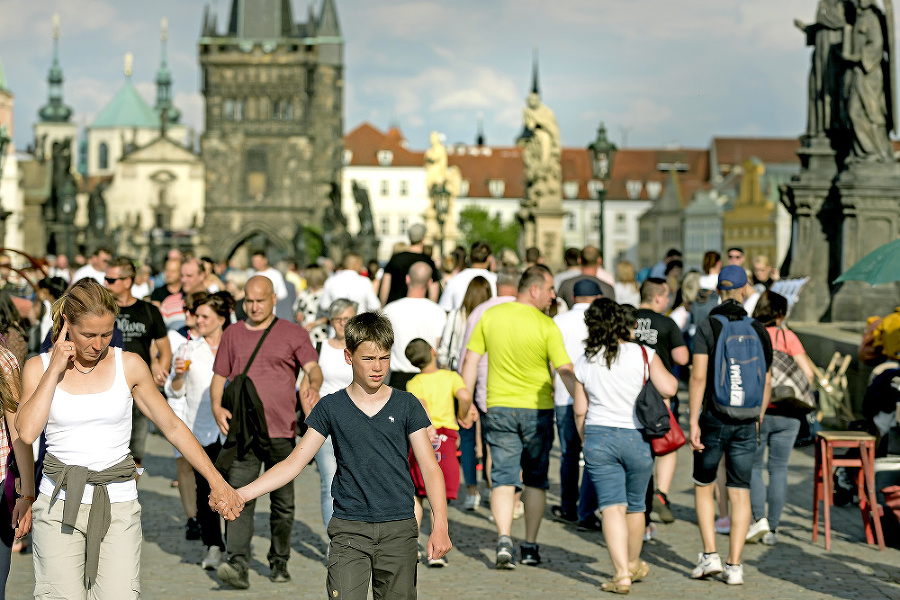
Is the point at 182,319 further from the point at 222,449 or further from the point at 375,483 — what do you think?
the point at 375,483

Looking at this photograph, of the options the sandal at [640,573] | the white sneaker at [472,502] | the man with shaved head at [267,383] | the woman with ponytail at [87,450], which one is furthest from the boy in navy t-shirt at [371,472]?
the white sneaker at [472,502]

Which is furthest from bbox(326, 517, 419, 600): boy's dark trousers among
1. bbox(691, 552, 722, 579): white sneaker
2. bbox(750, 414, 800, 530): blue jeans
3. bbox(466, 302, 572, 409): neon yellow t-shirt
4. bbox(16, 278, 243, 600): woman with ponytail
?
bbox(750, 414, 800, 530): blue jeans

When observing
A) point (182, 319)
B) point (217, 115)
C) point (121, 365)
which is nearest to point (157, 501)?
point (182, 319)

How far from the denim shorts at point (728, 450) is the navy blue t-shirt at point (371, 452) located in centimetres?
310

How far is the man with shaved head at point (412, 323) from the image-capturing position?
384 inches

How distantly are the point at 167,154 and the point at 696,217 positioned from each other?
4976cm

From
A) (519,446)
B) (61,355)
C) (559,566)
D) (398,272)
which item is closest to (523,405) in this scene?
(519,446)

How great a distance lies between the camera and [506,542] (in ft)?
26.1

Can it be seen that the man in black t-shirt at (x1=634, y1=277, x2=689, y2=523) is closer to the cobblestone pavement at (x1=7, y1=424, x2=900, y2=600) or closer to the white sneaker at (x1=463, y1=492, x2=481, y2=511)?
the cobblestone pavement at (x1=7, y1=424, x2=900, y2=600)

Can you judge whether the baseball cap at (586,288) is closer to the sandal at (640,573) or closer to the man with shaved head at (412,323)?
the man with shaved head at (412,323)

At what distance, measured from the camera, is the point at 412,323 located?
32.1ft

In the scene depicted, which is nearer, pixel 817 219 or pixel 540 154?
pixel 817 219

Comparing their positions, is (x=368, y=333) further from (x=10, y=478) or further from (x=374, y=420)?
(x=10, y=478)

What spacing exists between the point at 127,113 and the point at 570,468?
6292 inches
